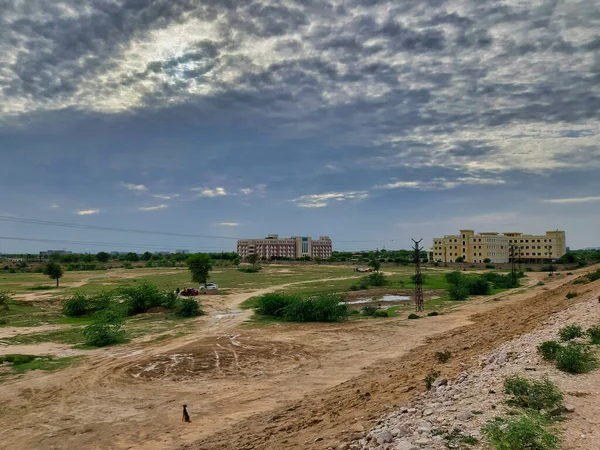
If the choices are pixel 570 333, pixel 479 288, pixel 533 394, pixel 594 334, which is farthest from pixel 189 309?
pixel 479 288

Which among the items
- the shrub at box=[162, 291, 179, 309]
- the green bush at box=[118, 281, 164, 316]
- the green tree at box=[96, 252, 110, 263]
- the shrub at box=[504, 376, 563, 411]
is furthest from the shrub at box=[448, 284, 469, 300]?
the green tree at box=[96, 252, 110, 263]

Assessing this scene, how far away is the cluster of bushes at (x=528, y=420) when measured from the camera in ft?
21.9

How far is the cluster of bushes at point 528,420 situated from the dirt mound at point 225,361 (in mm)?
11562

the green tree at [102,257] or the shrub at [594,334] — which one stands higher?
the green tree at [102,257]

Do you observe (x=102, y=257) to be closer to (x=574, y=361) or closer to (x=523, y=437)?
(x=574, y=361)

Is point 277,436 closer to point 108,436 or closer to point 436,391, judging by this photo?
point 436,391

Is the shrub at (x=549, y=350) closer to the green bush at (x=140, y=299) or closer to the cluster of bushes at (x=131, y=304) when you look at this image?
the cluster of bushes at (x=131, y=304)

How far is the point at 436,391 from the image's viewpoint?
1158cm

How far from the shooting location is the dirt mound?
61.1 feet

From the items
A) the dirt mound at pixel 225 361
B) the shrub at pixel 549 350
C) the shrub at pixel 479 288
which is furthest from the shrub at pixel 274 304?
the shrub at pixel 479 288

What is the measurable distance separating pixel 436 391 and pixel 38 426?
39.8ft

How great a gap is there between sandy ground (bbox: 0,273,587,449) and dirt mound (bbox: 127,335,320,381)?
51 mm

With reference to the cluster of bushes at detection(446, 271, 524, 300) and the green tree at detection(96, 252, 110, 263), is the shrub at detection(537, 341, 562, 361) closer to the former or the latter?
the cluster of bushes at detection(446, 271, 524, 300)

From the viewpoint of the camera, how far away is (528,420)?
280 inches
